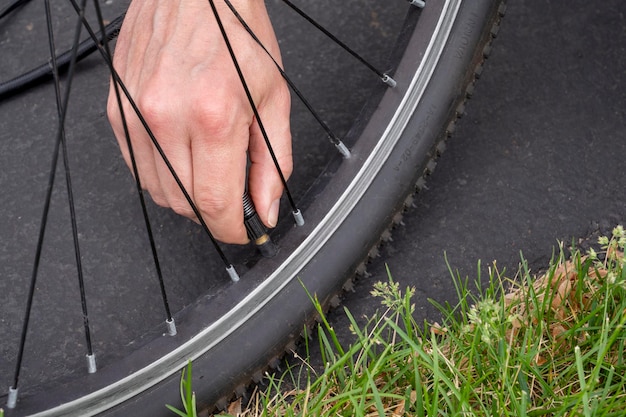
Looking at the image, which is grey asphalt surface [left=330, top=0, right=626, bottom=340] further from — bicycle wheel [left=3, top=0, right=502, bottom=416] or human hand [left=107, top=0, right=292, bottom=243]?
human hand [left=107, top=0, right=292, bottom=243]

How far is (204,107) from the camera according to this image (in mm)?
1062

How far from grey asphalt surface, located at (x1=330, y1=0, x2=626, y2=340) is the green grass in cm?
14

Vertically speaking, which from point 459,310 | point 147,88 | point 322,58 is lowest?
point 459,310

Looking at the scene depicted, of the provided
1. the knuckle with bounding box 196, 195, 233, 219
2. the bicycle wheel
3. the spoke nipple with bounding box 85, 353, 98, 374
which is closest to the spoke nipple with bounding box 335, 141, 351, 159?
the bicycle wheel

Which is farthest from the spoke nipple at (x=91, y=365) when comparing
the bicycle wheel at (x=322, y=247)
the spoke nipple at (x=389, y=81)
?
the spoke nipple at (x=389, y=81)

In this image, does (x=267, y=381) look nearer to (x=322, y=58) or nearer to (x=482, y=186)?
(x=482, y=186)

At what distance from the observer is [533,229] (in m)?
1.47

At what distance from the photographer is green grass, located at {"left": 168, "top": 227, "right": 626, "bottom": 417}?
3.59 feet

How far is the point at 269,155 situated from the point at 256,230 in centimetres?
11

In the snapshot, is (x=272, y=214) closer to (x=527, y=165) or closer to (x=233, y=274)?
(x=233, y=274)

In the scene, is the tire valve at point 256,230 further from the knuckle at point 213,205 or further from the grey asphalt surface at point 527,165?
the grey asphalt surface at point 527,165

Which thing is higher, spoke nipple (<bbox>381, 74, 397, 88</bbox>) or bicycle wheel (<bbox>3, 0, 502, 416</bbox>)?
spoke nipple (<bbox>381, 74, 397, 88</bbox>)

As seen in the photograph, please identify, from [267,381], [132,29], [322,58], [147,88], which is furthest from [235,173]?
[322,58]

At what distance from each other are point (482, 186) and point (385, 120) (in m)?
0.33
